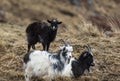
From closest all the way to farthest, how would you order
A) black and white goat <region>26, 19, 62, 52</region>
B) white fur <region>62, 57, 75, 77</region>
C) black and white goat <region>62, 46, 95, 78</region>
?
white fur <region>62, 57, 75, 77</region>, black and white goat <region>62, 46, 95, 78</region>, black and white goat <region>26, 19, 62, 52</region>

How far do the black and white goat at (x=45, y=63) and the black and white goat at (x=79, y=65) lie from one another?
0.67 feet

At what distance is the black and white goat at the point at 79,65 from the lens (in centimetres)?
1122

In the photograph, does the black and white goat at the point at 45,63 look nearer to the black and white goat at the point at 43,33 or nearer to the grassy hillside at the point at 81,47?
the grassy hillside at the point at 81,47

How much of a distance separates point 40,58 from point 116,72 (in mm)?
2191

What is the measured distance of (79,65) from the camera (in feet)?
37.8

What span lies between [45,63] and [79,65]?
3.42 feet

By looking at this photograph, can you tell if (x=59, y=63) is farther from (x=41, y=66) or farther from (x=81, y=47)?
(x=81, y=47)

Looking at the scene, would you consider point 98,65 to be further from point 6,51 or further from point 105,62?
point 6,51

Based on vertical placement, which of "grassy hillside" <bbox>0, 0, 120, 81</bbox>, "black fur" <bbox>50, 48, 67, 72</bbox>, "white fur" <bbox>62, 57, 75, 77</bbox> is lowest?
"grassy hillside" <bbox>0, 0, 120, 81</bbox>

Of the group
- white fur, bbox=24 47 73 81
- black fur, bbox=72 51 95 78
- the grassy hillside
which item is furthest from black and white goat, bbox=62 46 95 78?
white fur, bbox=24 47 73 81

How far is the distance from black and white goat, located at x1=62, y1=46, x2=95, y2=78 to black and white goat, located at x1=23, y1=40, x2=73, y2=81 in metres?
0.20

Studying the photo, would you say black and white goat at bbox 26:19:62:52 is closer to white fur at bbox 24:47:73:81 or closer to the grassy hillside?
the grassy hillside

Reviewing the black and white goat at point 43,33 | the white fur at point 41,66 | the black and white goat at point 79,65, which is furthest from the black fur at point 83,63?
the black and white goat at point 43,33

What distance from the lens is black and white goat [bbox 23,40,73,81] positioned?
1077 centimetres
